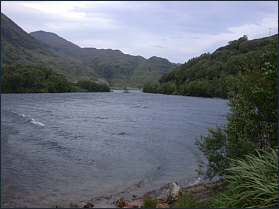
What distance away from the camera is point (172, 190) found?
10.8 metres

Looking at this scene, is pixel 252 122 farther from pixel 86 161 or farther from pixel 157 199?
pixel 86 161

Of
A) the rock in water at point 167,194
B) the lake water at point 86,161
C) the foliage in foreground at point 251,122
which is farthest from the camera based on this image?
the lake water at point 86,161

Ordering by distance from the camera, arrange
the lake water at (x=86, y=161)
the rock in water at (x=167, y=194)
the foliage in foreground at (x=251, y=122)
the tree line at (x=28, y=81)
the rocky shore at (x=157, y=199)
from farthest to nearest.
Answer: the tree line at (x=28, y=81) < the lake water at (x=86, y=161) < the foliage in foreground at (x=251, y=122) < the rock in water at (x=167, y=194) < the rocky shore at (x=157, y=199)

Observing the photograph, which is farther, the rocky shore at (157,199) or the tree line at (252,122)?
the tree line at (252,122)

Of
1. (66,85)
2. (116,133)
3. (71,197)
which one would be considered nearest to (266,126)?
(71,197)

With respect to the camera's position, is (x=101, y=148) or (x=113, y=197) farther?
(x=101, y=148)

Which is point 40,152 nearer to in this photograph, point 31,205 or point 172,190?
point 31,205

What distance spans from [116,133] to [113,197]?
1617 cm

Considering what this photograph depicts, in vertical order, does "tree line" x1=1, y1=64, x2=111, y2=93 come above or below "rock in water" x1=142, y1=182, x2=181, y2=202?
above

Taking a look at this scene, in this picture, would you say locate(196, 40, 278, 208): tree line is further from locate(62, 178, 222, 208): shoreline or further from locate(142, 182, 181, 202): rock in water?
locate(142, 182, 181, 202): rock in water

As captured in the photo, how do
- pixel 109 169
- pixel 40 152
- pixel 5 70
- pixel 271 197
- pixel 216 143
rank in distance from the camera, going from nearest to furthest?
pixel 271 197 < pixel 216 143 < pixel 109 169 < pixel 40 152 < pixel 5 70

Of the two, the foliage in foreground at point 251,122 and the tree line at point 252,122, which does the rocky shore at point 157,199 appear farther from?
the foliage in foreground at point 251,122

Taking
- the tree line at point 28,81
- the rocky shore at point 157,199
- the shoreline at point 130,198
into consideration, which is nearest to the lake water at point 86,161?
the shoreline at point 130,198

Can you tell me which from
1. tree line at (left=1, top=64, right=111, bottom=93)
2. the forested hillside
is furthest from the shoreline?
the forested hillside
